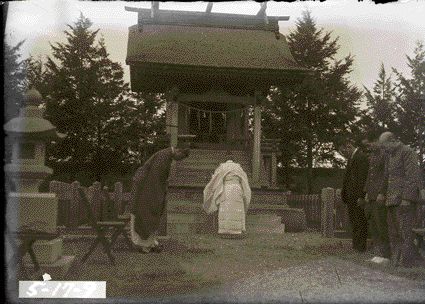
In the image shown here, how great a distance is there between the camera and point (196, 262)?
7238 mm

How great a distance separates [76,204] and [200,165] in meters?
4.70

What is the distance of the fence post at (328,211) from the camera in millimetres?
9719

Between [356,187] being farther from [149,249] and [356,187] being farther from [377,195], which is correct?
[149,249]

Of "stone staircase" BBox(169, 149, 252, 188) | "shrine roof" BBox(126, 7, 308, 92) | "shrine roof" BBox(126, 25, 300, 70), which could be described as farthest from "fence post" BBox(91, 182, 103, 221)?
"shrine roof" BBox(126, 25, 300, 70)

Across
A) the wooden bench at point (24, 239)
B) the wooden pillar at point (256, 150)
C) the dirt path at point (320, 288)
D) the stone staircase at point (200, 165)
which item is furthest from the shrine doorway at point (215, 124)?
the wooden bench at point (24, 239)

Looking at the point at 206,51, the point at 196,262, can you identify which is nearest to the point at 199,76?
the point at 206,51

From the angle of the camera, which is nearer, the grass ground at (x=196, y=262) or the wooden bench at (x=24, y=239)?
the wooden bench at (x=24, y=239)

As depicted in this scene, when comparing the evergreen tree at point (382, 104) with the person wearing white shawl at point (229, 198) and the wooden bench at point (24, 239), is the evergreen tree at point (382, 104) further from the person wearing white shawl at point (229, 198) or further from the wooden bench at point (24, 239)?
the wooden bench at point (24, 239)

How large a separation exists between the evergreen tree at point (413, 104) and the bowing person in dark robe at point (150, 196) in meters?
2.82

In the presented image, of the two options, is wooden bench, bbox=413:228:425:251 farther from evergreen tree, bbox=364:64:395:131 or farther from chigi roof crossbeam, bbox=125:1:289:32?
chigi roof crossbeam, bbox=125:1:289:32

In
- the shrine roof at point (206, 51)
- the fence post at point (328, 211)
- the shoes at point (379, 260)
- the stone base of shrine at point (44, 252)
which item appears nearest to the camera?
the stone base of shrine at point (44, 252)

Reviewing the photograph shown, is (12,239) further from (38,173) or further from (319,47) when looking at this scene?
(319,47)

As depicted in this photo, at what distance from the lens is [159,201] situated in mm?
8164

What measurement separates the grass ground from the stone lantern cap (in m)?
1.54
